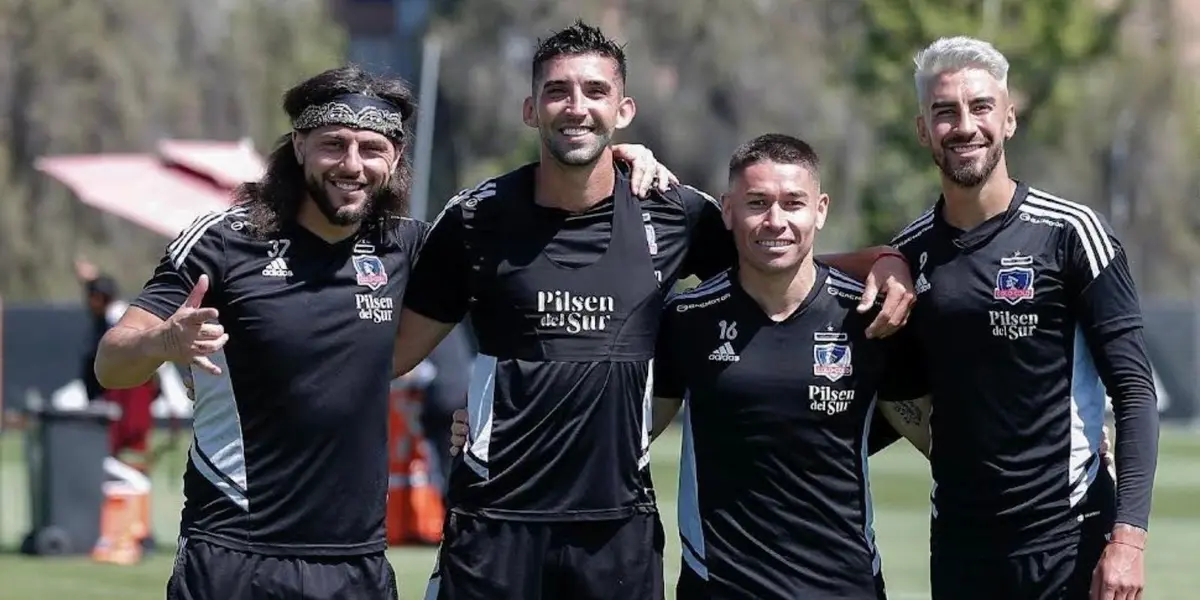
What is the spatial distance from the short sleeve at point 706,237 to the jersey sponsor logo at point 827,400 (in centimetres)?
63

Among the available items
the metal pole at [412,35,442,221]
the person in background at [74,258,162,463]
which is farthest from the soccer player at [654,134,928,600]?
the metal pole at [412,35,442,221]

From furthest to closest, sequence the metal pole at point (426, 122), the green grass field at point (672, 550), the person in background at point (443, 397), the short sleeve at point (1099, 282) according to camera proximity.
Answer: the metal pole at point (426, 122)
the person in background at point (443, 397)
the green grass field at point (672, 550)
the short sleeve at point (1099, 282)

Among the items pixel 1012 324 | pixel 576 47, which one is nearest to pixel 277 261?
pixel 576 47

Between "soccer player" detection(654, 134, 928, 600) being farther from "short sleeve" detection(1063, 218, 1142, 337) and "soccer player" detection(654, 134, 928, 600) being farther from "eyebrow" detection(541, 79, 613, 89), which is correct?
"short sleeve" detection(1063, 218, 1142, 337)

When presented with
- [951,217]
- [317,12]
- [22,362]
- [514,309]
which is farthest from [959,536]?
[317,12]

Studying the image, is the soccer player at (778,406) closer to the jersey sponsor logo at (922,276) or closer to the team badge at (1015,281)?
the jersey sponsor logo at (922,276)

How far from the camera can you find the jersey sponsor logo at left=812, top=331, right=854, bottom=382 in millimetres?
6672

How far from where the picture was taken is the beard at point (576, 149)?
6.71m

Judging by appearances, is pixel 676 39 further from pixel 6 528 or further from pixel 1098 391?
pixel 1098 391

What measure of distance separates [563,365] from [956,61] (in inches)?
61.2

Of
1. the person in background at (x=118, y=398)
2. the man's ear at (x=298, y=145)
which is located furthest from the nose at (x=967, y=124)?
the person in background at (x=118, y=398)

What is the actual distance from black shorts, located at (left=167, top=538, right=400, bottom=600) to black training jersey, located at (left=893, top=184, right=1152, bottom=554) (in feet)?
6.39

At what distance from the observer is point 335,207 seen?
6.65m

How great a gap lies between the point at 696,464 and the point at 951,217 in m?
1.14
